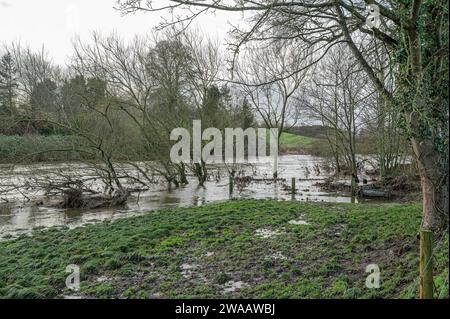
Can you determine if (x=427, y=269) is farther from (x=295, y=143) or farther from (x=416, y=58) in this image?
(x=295, y=143)

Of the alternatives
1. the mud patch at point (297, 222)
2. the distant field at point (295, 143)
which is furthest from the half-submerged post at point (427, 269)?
the distant field at point (295, 143)

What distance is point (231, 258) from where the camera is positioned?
6.91 meters

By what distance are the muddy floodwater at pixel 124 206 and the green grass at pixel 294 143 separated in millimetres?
15625

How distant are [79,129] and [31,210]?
161 inches

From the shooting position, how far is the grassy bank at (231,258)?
527 cm

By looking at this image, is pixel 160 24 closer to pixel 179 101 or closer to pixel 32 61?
pixel 179 101

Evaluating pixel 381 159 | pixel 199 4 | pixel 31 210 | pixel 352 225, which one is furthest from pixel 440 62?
pixel 381 159

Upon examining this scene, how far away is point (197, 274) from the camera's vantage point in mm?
6219

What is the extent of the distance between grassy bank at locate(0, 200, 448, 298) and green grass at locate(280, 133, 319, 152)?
28.8 meters

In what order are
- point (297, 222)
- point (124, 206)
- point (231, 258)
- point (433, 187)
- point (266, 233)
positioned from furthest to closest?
point (124, 206)
point (297, 222)
point (266, 233)
point (231, 258)
point (433, 187)

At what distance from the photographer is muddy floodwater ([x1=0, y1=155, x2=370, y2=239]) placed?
12984mm

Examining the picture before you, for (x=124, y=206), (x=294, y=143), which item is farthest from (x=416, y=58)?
(x=294, y=143)

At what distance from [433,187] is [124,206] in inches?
477

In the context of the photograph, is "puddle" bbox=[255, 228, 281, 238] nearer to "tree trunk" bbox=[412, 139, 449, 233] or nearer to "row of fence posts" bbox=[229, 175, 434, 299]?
"tree trunk" bbox=[412, 139, 449, 233]
